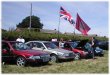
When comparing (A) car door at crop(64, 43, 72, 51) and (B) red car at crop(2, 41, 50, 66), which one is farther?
(A) car door at crop(64, 43, 72, 51)

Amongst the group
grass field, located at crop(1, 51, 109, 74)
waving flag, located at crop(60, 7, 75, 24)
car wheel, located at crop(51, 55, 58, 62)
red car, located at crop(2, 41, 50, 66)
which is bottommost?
grass field, located at crop(1, 51, 109, 74)

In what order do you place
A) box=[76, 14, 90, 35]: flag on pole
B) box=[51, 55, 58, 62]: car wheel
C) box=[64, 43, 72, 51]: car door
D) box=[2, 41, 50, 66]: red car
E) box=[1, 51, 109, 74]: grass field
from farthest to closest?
box=[76, 14, 90, 35]: flag on pole, box=[64, 43, 72, 51]: car door, box=[51, 55, 58, 62]: car wheel, box=[2, 41, 50, 66]: red car, box=[1, 51, 109, 74]: grass field

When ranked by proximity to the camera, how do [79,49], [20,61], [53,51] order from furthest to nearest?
[79,49]
[53,51]
[20,61]

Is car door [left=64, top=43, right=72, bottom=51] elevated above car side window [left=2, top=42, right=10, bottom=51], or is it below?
below

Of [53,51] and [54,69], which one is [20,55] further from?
[53,51]

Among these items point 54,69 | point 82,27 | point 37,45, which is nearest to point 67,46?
point 37,45

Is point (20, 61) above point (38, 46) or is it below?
below

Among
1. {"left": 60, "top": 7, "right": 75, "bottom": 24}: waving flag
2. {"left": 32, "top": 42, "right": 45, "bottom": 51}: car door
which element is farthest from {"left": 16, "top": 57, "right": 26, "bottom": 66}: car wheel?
{"left": 60, "top": 7, "right": 75, "bottom": 24}: waving flag

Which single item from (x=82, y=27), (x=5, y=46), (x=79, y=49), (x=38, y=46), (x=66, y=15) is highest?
(x=66, y=15)

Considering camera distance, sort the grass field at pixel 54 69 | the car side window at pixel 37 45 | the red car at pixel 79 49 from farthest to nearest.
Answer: the red car at pixel 79 49 → the car side window at pixel 37 45 → the grass field at pixel 54 69

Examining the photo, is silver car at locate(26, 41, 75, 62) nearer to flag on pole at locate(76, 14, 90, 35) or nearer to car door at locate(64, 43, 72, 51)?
car door at locate(64, 43, 72, 51)

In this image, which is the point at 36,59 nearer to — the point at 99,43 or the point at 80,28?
the point at 80,28

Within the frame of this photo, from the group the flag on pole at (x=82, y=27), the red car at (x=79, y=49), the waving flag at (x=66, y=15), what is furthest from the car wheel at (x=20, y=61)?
the waving flag at (x=66, y=15)

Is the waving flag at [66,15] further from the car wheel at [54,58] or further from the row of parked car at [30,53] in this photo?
the car wheel at [54,58]
